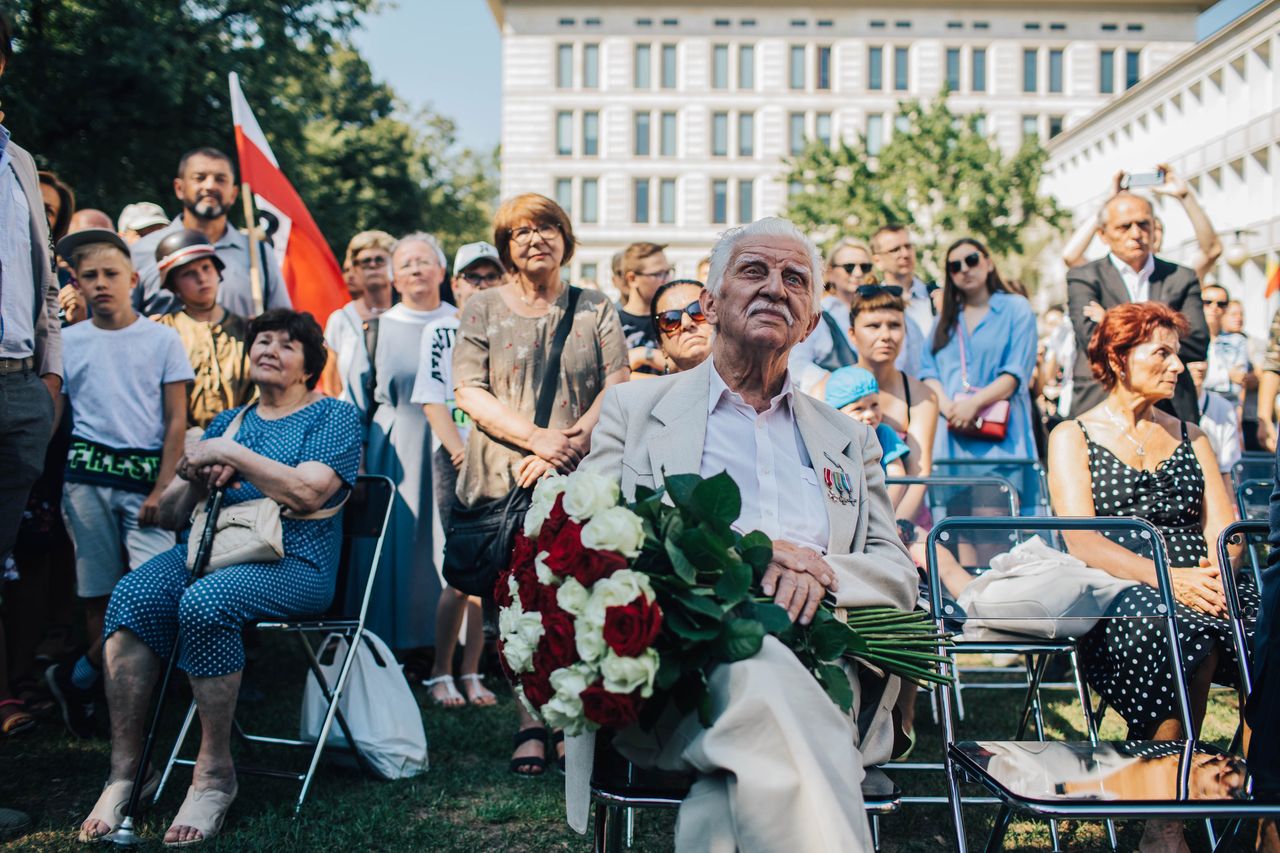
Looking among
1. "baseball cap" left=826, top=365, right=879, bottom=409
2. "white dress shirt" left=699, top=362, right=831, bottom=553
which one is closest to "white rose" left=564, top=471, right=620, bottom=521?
"white dress shirt" left=699, top=362, right=831, bottom=553

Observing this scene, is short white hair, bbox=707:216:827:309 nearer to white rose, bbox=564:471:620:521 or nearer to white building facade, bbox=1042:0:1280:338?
white rose, bbox=564:471:620:521

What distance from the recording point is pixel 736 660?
2654mm

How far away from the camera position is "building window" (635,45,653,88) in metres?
70.0

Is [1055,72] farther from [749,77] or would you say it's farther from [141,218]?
[141,218]

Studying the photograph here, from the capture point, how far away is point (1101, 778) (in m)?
2.97

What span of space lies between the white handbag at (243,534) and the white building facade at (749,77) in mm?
64734

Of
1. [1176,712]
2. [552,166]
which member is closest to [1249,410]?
[1176,712]

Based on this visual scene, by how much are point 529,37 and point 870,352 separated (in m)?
67.9

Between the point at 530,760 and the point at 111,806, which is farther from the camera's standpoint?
the point at 530,760

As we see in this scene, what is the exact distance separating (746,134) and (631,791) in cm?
6957

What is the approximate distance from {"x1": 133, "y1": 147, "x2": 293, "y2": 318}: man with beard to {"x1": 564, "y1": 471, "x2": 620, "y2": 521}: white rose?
14.9 ft

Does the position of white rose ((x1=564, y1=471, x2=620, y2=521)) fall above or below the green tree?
below

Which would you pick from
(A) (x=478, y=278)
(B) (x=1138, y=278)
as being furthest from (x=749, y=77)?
(B) (x=1138, y=278)

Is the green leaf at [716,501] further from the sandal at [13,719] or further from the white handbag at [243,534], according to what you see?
the sandal at [13,719]
